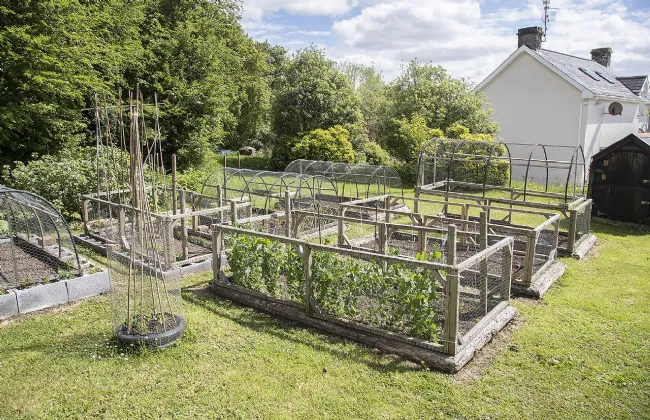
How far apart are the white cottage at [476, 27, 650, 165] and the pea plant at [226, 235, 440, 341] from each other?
58.9 ft

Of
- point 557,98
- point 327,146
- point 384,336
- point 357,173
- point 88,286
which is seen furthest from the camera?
point 327,146

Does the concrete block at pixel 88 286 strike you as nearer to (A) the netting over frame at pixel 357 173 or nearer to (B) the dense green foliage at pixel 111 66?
(A) the netting over frame at pixel 357 173

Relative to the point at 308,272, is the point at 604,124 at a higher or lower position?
higher

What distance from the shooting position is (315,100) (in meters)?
25.3

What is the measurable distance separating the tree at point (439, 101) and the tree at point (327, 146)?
3569mm

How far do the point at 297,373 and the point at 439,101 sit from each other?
68.3ft

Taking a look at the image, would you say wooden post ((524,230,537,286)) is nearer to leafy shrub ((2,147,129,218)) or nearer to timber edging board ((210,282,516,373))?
timber edging board ((210,282,516,373))

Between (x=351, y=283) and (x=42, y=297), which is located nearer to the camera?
(x=351, y=283)

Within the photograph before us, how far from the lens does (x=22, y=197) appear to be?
817cm

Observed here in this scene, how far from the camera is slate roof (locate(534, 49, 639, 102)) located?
68.6 ft

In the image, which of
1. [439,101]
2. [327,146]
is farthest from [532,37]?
[327,146]

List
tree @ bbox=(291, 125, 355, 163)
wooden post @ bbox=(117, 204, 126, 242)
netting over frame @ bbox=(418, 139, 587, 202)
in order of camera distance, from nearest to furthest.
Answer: wooden post @ bbox=(117, 204, 126, 242) → netting over frame @ bbox=(418, 139, 587, 202) → tree @ bbox=(291, 125, 355, 163)

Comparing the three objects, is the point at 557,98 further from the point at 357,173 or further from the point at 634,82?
the point at 357,173

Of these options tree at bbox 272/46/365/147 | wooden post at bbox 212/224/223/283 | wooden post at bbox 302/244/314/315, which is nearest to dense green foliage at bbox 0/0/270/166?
tree at bbox 272/46/365/147
